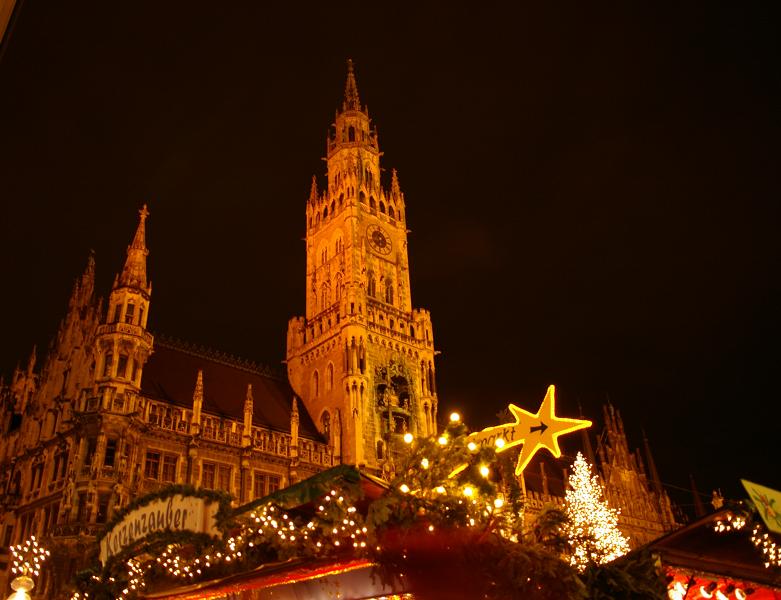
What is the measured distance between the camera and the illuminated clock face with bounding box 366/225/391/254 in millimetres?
54094

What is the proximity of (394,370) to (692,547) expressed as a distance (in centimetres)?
3506

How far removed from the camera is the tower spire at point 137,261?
40719 millimetres

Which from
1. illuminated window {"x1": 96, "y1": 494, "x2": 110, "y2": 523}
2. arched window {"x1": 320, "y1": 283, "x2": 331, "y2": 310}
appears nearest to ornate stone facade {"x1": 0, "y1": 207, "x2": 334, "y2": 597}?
illuminated window {"x1": 96, "y1": 494, "x2": 110, "y2": 523}

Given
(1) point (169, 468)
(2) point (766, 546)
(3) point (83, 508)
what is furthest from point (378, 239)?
(2) point (766, 546)

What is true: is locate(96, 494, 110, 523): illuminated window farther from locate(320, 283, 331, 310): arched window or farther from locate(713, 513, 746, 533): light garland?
locate(713, 513, 746, 533): light garland

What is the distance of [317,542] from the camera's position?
465 inches

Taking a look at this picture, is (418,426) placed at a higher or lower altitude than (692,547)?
higher

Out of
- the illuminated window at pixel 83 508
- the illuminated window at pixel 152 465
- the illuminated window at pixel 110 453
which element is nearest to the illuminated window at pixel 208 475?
the illuminated window at pixel 152 465

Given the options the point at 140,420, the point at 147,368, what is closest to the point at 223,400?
the point at 147,368

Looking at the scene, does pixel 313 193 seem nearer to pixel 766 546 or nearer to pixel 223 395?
pixel 223 395

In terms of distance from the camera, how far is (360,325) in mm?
48188

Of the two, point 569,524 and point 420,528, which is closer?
point 420,528

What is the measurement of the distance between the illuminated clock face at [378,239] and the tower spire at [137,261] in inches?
669

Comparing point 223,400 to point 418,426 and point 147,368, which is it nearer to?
point 147,368
